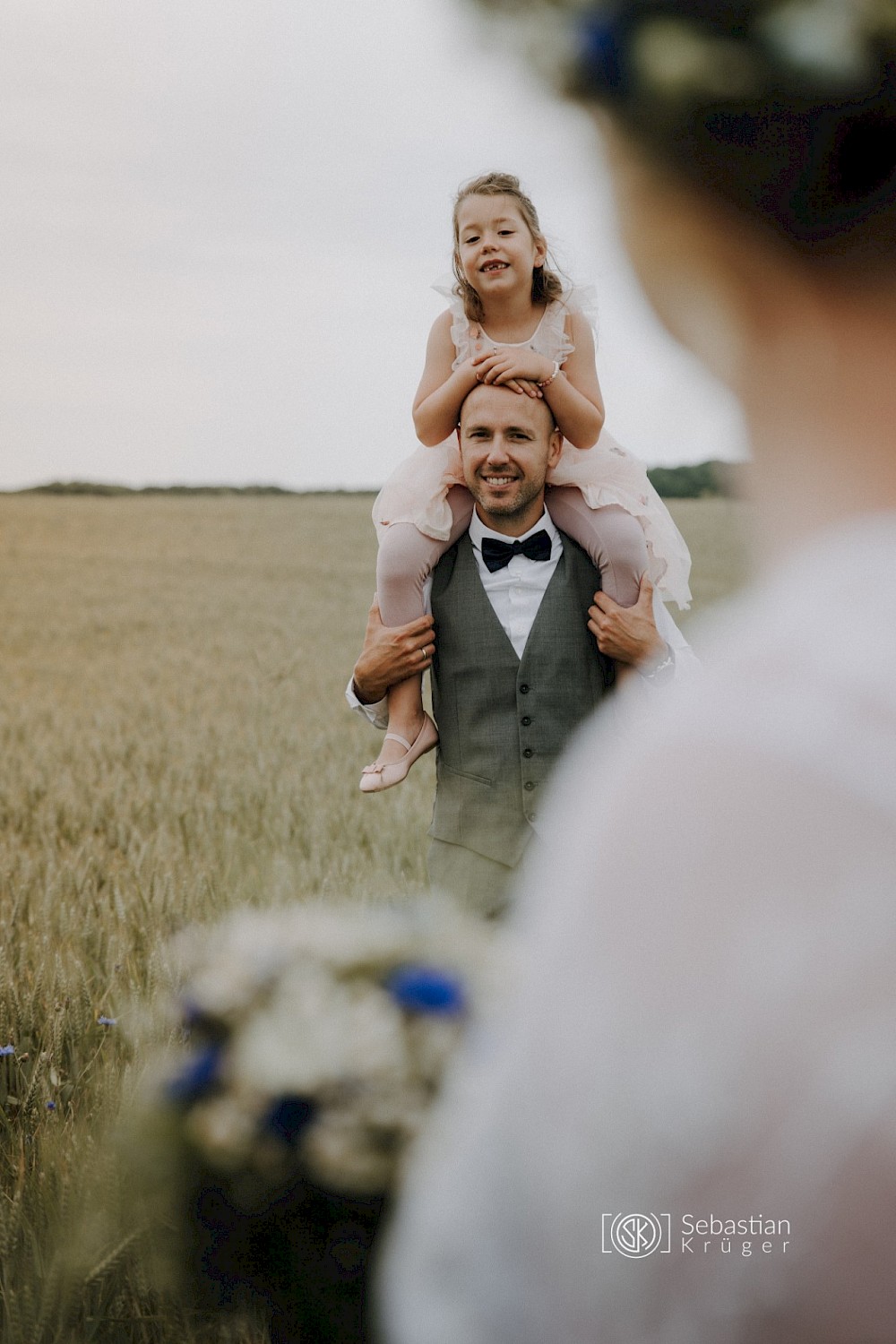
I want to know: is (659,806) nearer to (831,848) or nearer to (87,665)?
(831,848)

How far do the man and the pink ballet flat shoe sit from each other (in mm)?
180

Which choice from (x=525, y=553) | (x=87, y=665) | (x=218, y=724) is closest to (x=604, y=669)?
(x=525, y=553)

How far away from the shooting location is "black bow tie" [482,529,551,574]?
2439mm

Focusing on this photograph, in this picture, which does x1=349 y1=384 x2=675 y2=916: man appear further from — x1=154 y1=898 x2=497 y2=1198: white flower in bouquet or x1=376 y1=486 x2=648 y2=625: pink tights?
x1=154 y1=898 x2=497 y2=1198: white flower in bouquet

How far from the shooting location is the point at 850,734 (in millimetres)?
618

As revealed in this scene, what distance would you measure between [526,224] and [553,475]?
20.1 inches

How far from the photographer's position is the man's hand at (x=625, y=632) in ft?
7.72

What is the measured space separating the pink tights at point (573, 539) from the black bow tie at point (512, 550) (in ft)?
0.28

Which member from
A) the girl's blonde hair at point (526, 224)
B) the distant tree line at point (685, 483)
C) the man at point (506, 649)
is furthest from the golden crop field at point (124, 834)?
the distant tree line at point (685, 483)

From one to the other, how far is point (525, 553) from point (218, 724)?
13.8 feet

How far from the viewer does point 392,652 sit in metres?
2.49

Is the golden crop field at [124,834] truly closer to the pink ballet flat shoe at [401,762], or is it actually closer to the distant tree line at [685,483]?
the pink ballet flat shoe at [401,762]

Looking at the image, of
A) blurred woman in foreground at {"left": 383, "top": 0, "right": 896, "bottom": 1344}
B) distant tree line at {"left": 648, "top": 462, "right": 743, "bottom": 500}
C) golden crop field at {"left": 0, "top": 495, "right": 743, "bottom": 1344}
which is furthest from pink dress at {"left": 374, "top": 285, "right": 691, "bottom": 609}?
distant tree line at {"left": 648, "top": 462, "right": 743, "bottom": 500}

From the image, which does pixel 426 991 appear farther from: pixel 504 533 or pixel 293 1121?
pixel 504 533
